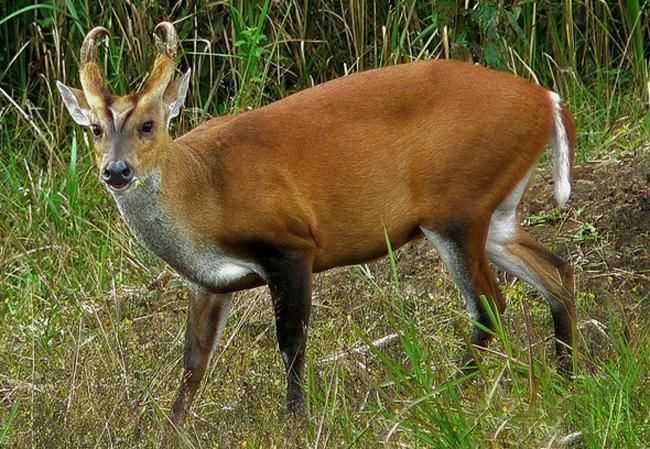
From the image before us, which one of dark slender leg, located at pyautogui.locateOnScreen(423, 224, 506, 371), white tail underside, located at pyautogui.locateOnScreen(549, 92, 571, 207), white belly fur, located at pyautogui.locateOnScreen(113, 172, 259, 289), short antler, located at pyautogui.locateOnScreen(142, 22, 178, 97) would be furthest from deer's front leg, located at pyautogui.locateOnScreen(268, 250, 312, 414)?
white tail underside, located at pyautogui.locateOnScreen(549, 92, 571, 207)

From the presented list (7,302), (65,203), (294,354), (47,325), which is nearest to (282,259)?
(294,354)

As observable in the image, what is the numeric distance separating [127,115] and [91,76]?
0.70ft

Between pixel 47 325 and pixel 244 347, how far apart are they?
859 mm

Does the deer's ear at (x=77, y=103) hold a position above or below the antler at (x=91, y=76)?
below

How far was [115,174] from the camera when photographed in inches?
235

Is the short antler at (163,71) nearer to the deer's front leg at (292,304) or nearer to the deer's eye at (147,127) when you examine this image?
the deer's eye at (147,127)

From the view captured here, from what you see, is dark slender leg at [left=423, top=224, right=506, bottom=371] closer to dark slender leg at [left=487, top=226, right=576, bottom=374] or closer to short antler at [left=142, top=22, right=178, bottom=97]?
dark slender leg at [left=487, top=226, right=576, bottom=374]

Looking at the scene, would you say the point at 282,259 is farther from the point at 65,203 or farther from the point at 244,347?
the point at 65,203

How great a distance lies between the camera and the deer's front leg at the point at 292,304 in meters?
6.33

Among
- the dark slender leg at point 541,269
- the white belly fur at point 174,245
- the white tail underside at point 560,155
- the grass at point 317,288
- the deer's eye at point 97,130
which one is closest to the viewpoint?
the grass at point 317,288

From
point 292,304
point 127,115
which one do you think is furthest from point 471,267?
point 127,115

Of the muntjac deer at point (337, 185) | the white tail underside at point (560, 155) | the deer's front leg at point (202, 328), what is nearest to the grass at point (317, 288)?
the deer's front leg at point (202, 328)

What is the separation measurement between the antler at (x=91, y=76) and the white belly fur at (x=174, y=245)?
0.34 m

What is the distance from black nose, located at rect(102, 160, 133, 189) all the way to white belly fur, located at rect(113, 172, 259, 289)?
0.25 metres
